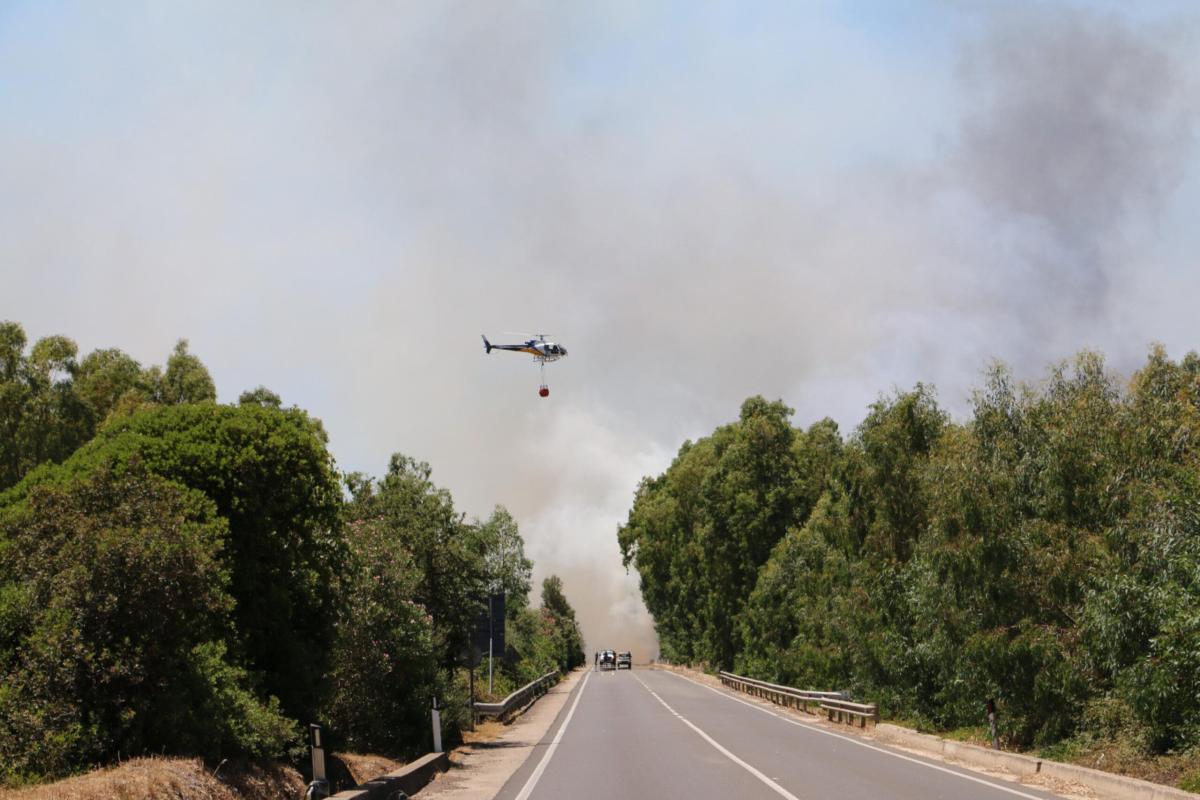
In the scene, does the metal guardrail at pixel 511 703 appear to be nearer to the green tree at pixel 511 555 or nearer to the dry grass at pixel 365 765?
the dry grass at pixel 365 765

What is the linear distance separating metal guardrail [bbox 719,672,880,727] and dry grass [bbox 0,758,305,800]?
20.5m

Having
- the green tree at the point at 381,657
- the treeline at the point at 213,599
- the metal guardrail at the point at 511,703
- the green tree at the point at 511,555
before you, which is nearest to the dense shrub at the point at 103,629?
the treeline at the point at 213,599

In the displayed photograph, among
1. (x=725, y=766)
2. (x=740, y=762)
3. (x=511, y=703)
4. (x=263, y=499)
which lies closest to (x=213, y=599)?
(x=263, y=499)

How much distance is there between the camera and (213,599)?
1191cm

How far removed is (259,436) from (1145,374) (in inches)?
705

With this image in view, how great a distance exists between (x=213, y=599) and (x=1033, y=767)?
1354 centimetres

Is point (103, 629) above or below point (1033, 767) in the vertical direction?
above

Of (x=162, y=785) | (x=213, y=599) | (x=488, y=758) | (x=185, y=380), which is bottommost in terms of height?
(x=488, y=758)

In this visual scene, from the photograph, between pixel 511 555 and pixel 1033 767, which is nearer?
pixel 1033 767

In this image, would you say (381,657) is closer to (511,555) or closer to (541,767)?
(541,767)

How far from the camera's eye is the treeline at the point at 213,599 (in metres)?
10.8

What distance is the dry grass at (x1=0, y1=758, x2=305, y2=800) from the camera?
9133mm

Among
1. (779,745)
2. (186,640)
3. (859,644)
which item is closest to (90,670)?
(186,640)

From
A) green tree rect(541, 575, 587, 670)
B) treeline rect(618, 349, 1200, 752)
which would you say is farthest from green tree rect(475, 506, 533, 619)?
treeline rect(618, 349, 1200, 752)
